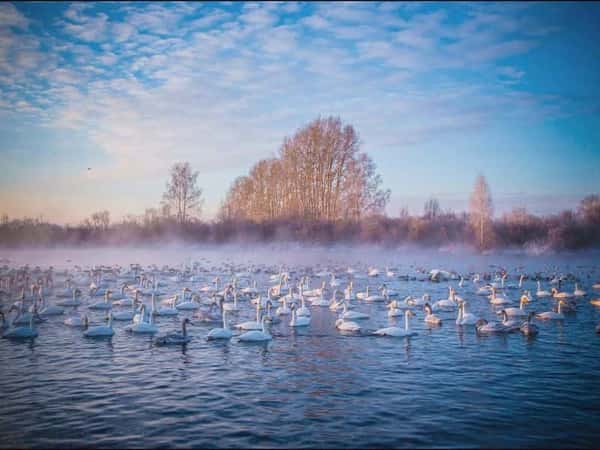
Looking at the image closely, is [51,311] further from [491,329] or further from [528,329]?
[528,329]

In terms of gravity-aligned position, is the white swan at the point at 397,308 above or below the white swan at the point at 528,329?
above

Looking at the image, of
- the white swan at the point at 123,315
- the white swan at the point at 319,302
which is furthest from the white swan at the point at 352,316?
the white swan at the point at 123,315

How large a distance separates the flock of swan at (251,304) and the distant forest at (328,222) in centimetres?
1943

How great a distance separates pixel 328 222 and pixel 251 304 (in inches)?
1377

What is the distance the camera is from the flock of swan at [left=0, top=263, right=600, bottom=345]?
1496cm

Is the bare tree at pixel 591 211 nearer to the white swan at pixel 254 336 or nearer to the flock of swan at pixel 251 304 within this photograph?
the flock of swan at pixel 251 304

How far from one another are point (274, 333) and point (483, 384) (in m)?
6.71

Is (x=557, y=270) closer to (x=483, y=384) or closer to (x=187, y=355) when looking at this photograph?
(x=483, y=384)

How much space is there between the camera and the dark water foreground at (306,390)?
8.02m

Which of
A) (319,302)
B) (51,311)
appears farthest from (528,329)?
(51,311)

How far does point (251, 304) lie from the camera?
66.8 feet

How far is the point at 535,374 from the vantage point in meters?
11.2

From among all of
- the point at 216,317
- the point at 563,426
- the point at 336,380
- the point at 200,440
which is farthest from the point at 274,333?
the point at 563,426

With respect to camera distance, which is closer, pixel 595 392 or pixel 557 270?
pixel 595 392
